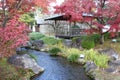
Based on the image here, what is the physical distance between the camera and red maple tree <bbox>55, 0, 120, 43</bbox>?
18264 mm

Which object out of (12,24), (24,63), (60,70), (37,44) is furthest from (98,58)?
(37,44)

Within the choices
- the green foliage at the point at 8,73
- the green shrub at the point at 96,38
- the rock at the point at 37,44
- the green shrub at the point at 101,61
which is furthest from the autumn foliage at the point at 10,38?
the rock at the point at 37,44

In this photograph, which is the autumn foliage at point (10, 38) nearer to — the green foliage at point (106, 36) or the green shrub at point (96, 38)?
the green shrub at point (96, 38)

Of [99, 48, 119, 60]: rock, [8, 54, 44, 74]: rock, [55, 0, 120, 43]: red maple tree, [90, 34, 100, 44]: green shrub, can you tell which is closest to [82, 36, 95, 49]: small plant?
[90, 34, 100, 44]: green shrub

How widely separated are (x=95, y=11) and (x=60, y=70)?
6632 millimetres

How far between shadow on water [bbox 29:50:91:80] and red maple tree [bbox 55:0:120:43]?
3.97 meters

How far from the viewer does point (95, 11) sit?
19.1 m

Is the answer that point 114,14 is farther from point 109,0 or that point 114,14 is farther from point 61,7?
point 61,7

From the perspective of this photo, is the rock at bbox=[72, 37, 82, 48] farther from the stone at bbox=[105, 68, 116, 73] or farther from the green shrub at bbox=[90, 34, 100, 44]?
the stone at bbox=[105, 68, 116, 73]

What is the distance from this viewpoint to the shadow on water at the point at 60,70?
13336 mm

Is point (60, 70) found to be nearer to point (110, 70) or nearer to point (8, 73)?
point (110, 70)

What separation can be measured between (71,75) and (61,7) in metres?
7.42

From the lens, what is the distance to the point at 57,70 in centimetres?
1512

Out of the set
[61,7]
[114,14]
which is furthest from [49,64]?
[114,14]
